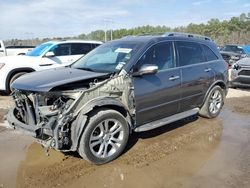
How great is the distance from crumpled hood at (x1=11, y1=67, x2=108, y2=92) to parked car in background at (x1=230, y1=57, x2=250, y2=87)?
298 inches

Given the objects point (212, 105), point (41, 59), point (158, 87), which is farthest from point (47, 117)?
point (41, 59)

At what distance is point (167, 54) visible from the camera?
595cm

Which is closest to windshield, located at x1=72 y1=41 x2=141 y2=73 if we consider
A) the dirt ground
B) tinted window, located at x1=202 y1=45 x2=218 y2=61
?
the dirt ground

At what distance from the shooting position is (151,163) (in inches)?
191

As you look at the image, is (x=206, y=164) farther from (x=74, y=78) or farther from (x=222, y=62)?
(x=222, y=62)

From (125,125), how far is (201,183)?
147cm

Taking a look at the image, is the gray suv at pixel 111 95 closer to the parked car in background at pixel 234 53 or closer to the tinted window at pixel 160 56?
the tinted window at pixel 160 56

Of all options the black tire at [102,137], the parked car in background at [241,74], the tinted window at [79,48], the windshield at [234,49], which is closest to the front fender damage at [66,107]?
the black tire at [102,137]

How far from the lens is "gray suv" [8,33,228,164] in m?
4.51

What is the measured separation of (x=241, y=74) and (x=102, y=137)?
7.97 metres

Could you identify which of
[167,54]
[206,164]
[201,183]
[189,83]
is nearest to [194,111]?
[189,83]

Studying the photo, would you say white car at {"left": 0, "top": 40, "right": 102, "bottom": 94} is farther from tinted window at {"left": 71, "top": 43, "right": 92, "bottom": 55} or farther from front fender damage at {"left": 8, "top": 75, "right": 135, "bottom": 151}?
front fender damage at {"left": 8, "top": 75, "right": 135, "bottom": 151}

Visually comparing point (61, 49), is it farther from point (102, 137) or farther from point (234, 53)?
point (234, 53)

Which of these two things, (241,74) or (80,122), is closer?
(80,122)
